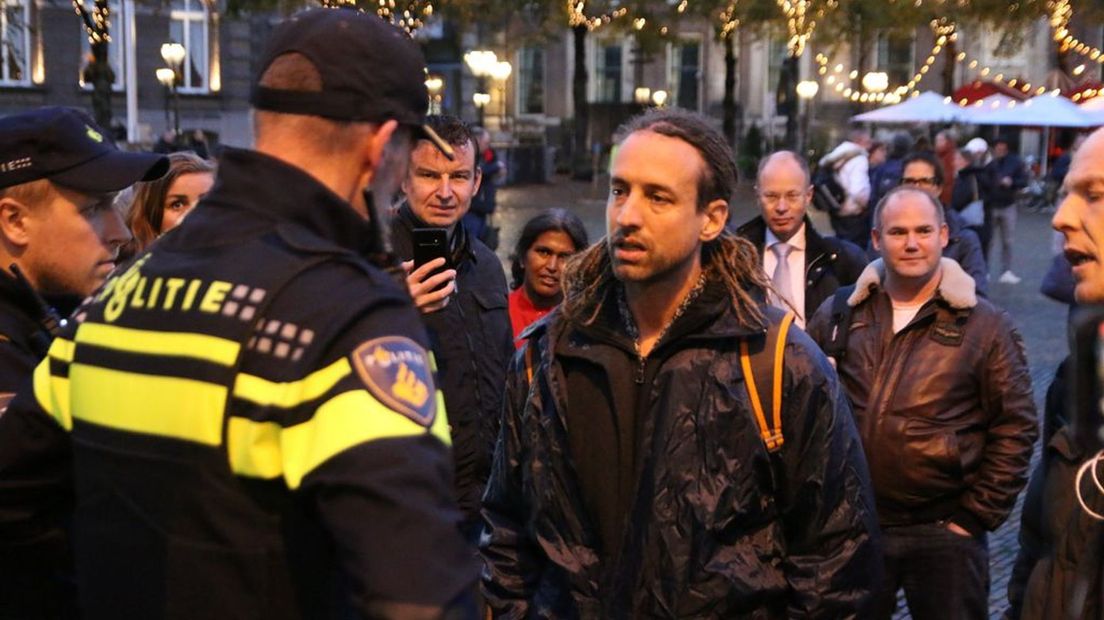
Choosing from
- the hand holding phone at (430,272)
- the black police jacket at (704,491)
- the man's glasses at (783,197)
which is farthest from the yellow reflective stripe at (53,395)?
the man's glasses at (783,197)

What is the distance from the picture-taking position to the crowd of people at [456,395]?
70.1 inches

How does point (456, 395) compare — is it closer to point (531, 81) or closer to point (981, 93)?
point (981, 93)

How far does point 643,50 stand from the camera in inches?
1390

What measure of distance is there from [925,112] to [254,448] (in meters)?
27.1

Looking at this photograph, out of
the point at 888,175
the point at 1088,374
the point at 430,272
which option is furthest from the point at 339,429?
the point at 888,175

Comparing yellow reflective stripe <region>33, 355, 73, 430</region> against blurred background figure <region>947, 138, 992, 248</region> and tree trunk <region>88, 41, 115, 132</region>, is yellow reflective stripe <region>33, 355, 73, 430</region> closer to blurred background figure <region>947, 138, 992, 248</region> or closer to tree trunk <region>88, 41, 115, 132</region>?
blurred background figure <region>947, 138, 992, 248</region>

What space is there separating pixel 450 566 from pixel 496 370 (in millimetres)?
2800

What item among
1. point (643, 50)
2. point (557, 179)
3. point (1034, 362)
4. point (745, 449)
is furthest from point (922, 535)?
point (557, 179)

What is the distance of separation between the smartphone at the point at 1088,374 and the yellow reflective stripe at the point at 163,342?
121 centimetres

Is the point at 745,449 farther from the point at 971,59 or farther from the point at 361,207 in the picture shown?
the point at 971,59

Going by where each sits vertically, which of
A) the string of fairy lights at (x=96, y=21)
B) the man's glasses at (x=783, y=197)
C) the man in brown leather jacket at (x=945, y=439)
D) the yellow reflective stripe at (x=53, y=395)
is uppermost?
the string of fairy lights at (x=96, y=21)

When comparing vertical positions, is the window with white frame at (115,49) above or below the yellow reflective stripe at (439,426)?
above

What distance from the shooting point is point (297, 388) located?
1753mm

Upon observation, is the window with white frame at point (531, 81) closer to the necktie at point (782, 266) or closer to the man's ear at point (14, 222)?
the necktie at point (782, 266)
